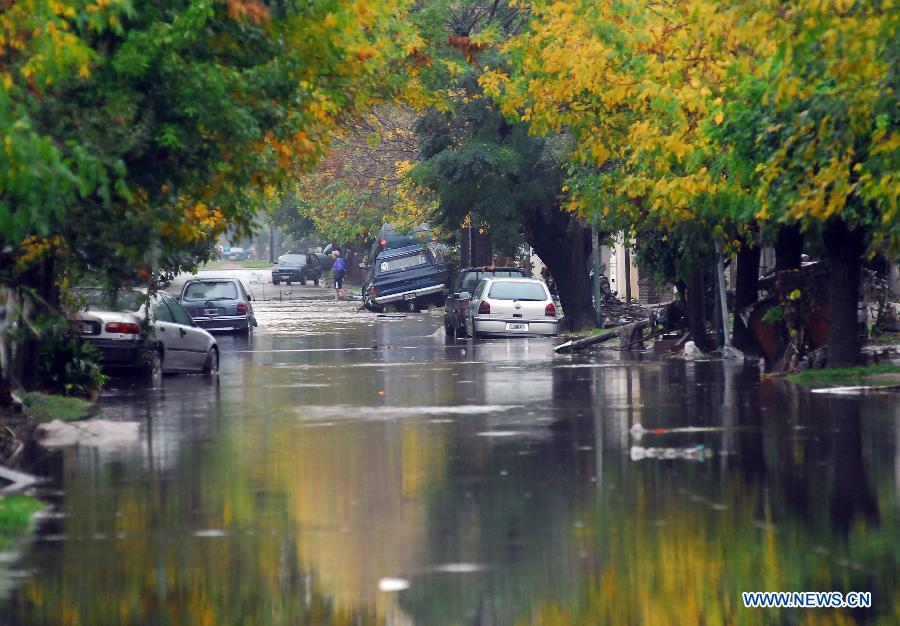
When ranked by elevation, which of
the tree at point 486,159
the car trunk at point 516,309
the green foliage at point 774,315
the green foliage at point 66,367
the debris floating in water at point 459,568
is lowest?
the debris floating in water at point 459,568

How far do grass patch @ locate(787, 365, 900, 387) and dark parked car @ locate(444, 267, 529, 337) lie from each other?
16.7 metres

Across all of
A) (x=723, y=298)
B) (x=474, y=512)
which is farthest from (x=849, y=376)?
(x=474, y=512)

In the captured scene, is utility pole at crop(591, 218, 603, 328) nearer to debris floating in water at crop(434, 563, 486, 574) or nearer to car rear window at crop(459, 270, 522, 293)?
car rear window at crop(459, 270, 522, 293)

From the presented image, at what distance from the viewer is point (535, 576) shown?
8438mm

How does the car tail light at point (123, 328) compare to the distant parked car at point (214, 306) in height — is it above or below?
below

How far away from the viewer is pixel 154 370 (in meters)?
23.7

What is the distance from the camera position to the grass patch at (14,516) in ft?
32.3

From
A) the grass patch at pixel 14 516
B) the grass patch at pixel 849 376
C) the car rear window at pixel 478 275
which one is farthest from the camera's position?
the car rear window at pixel 478 275

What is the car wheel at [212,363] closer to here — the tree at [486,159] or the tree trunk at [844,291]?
the tree trunk at [844,291]

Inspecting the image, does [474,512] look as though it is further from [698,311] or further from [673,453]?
[698,311]

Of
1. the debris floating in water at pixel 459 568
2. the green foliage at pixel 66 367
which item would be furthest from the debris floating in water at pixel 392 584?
the green foliage at pixel 66 367

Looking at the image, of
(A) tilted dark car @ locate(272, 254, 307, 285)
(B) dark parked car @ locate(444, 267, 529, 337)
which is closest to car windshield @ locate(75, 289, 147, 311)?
(B) dark parked car @ locate(444, 267, 529, 337)

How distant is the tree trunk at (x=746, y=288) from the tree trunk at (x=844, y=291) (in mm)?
4955

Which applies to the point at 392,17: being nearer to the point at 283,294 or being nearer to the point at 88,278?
the point at 88,278
